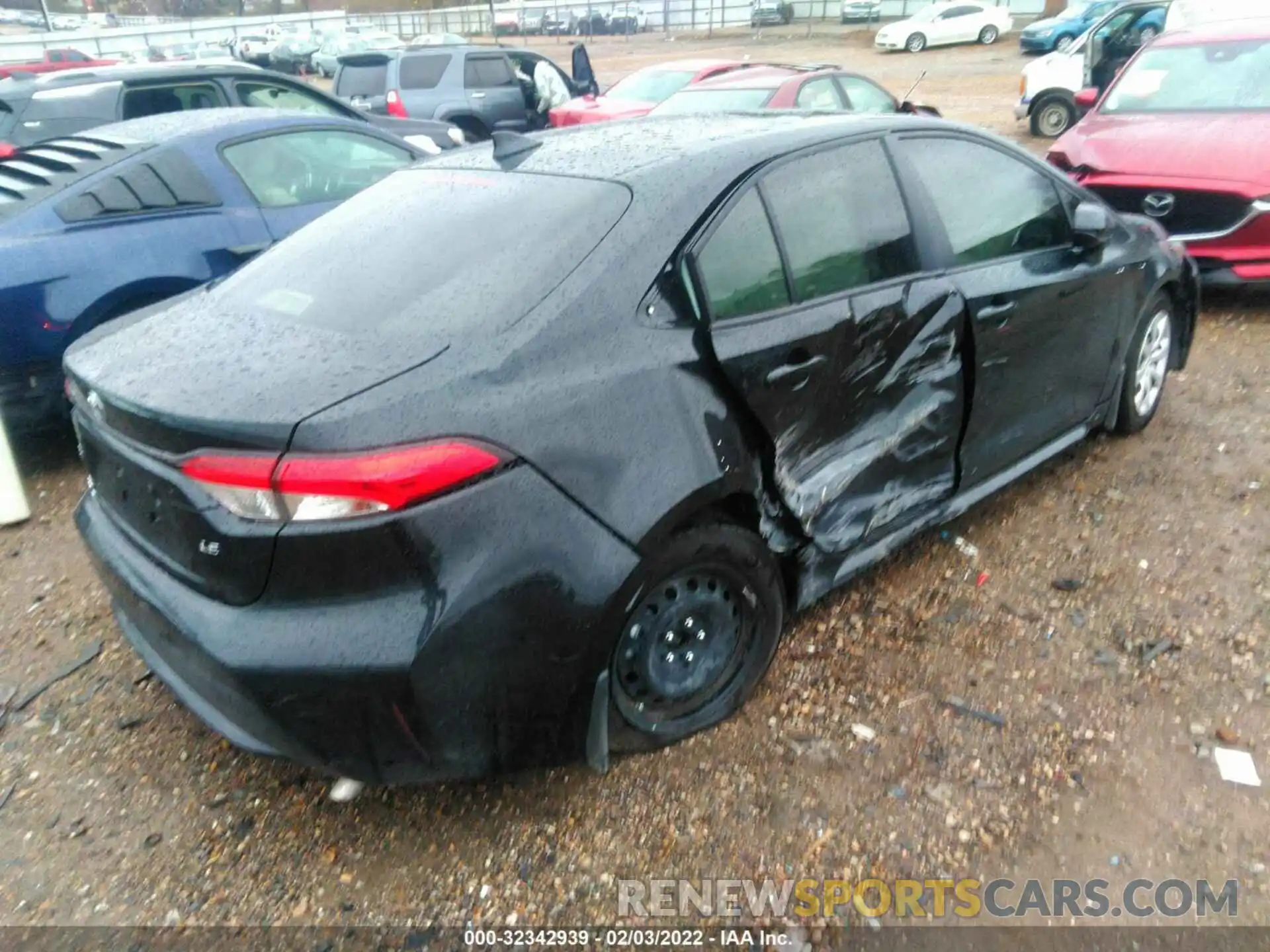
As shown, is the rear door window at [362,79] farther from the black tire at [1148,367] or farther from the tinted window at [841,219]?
the tinted window at [841,219]

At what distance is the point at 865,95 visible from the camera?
32.9 ft

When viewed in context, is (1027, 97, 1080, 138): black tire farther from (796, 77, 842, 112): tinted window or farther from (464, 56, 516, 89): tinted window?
(464, 56, 516, 89): tinted window

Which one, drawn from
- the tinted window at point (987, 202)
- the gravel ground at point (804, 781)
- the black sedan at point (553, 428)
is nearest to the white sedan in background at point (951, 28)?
the tinted window at point (987, 202)

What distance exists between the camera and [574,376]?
2258mm

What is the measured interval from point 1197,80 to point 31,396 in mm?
7824

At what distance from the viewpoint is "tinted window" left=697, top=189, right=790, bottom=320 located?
8.52 feet

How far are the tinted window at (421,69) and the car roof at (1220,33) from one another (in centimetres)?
902

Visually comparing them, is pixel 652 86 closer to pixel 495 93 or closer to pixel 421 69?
pixel 495 93

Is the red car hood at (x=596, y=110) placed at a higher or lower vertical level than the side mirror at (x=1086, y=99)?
lower

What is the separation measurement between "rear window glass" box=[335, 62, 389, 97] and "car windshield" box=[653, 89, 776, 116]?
5799 millimetres

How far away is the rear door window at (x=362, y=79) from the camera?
13.5 m

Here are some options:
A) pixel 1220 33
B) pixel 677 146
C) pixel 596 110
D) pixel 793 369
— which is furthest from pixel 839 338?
pixel 596 110

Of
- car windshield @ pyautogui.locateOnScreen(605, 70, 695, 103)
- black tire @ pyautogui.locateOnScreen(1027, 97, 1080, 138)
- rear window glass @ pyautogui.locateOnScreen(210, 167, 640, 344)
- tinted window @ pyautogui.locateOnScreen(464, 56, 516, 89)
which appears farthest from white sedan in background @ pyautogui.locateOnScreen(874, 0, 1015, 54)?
rear window glass @ pyautogui.locateOnScreen(210, 167, 640, 344)

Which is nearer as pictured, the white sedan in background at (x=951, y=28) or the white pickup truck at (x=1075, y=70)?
the white pickup truck at (x=1075, y=70)
